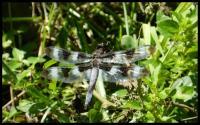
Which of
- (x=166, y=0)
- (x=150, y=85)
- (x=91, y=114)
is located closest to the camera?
(x=150, y=85)

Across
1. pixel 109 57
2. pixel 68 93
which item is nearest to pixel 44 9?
pixel 68 93

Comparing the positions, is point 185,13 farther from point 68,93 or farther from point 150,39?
point 68,93

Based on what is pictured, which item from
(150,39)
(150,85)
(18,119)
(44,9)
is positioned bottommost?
(18,119)

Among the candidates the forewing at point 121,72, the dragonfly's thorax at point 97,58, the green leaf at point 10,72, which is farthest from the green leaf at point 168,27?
the green leaf at point 10,72

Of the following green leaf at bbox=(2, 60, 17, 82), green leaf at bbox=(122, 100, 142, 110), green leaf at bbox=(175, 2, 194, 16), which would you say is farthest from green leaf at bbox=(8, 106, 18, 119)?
green leaf at bbox=(175, 2, 194, 16)

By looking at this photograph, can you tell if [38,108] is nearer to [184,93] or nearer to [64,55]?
[64,55]

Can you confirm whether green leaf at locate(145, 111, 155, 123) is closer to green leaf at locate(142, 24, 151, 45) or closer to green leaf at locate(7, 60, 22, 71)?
green leaf at locate(142, 24, 151, 45)
